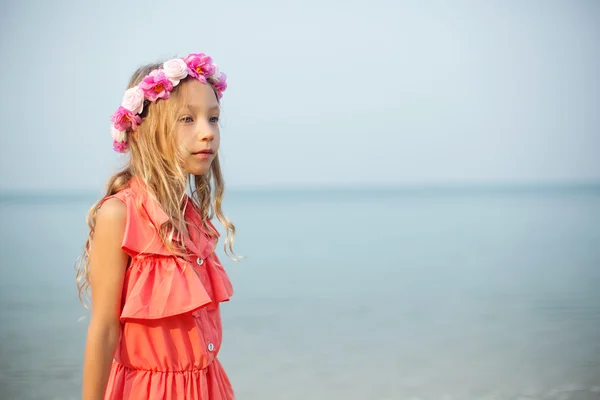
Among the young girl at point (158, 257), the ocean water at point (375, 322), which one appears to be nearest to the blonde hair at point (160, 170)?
the young girl at point (158, 257)

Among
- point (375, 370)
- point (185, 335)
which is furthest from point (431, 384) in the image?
point (185, 335)

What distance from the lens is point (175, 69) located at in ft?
4.28

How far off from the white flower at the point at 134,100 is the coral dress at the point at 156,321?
0.15 m

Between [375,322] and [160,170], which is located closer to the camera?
[160,170]

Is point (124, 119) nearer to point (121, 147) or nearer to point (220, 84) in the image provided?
point (121, 147)

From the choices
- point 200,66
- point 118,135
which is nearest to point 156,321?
point 118,135

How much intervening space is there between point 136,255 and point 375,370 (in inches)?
98.4

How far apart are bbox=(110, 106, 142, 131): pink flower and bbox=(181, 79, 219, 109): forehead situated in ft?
0.32

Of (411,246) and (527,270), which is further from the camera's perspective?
(411,246)

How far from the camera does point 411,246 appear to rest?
26.8 feet

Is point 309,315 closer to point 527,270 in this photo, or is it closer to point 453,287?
point 453,287

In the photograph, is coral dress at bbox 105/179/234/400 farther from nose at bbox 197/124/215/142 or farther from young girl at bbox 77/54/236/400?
nose at bbox 197/124/215/142

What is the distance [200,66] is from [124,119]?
18cm

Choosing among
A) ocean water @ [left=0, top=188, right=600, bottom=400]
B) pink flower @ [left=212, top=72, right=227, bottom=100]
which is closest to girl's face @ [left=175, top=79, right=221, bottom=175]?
pink flower @ [left=212, top=72, right=227, bottom=100]
